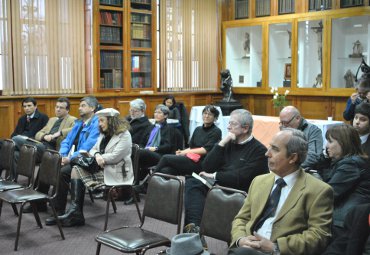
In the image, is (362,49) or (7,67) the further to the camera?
(362,49)

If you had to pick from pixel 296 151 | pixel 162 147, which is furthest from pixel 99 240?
pixel 162 147

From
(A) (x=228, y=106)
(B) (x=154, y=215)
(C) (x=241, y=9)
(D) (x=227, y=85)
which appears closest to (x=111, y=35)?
(D) (x=227, y=85)

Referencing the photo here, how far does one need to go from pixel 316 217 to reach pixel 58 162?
261 centimetres

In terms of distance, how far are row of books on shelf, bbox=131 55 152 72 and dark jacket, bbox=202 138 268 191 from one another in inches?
232

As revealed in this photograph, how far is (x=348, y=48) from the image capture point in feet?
30.0

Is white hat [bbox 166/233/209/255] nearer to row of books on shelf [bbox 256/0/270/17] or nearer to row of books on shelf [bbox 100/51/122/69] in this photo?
row of books on shelf [bbox 100/51/122/69]

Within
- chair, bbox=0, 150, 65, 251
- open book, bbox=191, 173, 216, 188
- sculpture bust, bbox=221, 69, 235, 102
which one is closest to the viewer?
open book, bbox=191, 173, 216, 188

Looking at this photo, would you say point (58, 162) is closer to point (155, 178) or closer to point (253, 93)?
point (155, 178)

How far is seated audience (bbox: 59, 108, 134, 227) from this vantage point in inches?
191

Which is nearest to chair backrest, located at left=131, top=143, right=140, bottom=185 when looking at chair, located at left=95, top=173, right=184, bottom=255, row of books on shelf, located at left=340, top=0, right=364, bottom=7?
chair, located at left=95, top=173, right=184, bottom=255

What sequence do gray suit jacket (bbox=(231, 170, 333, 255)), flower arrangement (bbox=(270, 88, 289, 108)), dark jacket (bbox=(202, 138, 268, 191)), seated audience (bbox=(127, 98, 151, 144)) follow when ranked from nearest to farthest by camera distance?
gray suit jacket (bbox=(231, 170, 333, 255)) < dark jacket (bbox=(202, 138, 268, 191)) < seated audience (bbox=(127, 98, 151, 144)) < flower arrangement (bbox=(270, 88, 289, 108))

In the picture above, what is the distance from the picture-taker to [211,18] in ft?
35.5

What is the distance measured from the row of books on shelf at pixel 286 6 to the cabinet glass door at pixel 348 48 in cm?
97

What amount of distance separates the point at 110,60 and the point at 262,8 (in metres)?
3.28
